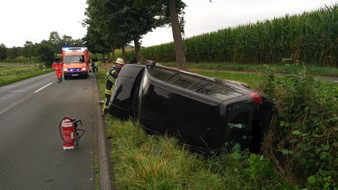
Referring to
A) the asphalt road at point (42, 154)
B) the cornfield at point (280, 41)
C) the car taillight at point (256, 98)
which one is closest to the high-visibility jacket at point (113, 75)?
the asphalt road at point (42, 154)

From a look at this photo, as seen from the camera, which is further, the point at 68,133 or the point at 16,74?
the point at 16,74

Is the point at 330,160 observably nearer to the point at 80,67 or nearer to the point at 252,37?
the point at 252,37

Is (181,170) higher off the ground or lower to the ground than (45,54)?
lower

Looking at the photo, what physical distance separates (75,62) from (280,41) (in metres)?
16.3

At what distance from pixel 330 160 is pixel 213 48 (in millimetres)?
24159

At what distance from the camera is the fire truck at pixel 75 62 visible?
26.5m

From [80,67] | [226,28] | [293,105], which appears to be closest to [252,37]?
[226,28]

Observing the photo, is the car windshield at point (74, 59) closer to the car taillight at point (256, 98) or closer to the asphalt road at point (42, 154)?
the asphalt road at point (42, 154)

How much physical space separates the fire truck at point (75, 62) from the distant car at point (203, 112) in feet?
71.4

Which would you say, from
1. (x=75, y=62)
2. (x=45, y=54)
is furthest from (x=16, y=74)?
(x=45, y=54)

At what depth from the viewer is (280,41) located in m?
19.6

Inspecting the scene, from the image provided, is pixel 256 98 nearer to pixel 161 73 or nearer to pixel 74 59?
pixel 161 73

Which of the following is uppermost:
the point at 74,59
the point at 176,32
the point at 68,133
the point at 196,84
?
the point at 176,32

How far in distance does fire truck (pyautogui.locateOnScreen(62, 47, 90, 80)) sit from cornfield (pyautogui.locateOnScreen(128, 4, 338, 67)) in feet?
34.6
